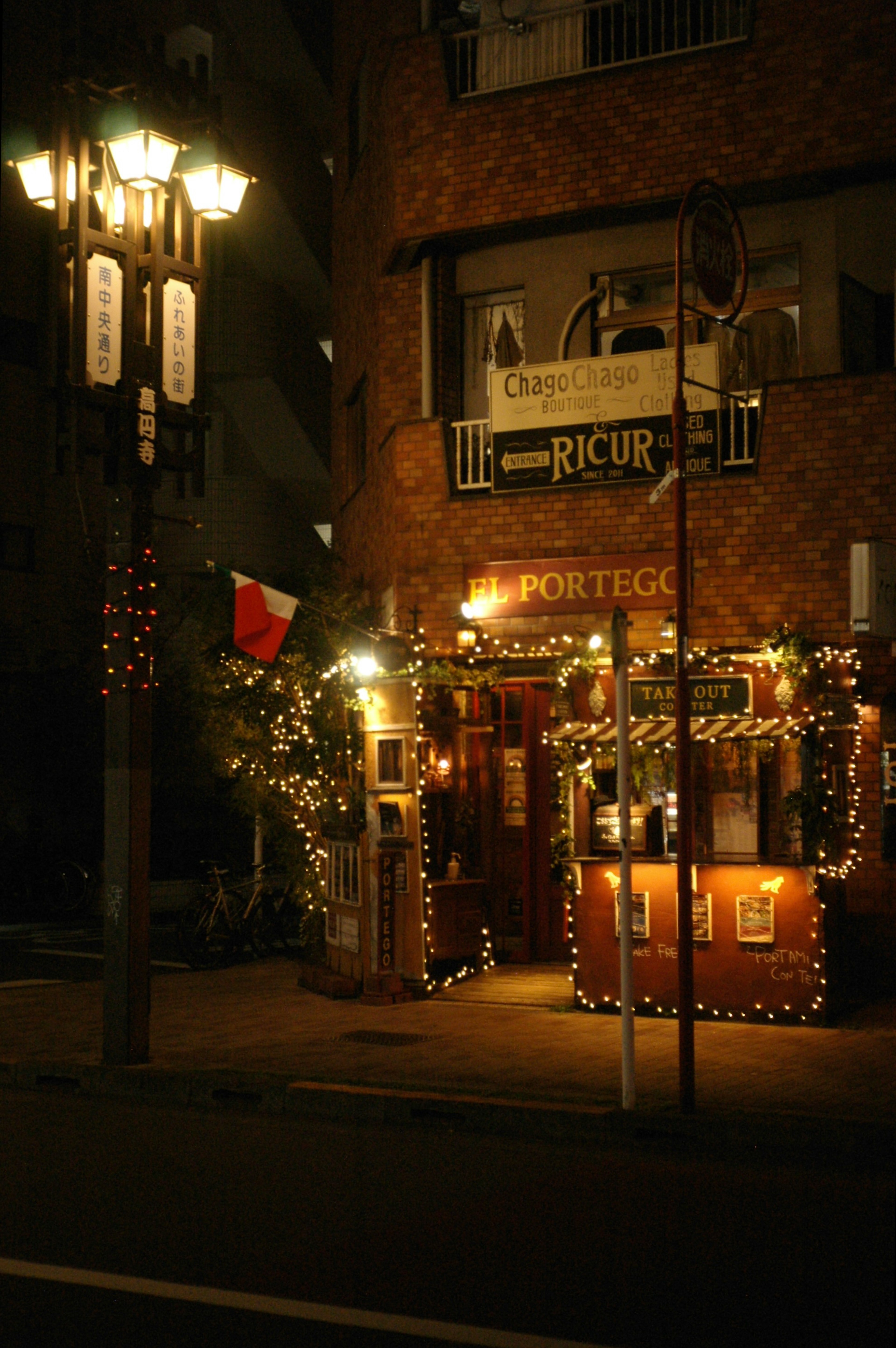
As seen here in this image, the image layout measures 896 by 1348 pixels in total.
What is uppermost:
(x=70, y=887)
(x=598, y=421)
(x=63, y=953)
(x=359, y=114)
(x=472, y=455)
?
(x=359, y=114)

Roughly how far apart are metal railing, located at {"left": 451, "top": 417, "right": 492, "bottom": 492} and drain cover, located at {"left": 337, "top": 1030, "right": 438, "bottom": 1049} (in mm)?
5623

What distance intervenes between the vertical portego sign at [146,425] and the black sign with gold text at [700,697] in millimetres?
4380

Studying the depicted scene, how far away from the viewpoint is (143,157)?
10219 millimetres

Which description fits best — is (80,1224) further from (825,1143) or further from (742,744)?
(742,744)

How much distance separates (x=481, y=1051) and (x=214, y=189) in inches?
268

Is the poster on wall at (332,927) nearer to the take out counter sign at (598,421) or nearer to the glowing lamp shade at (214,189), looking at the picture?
the take out counter sign at (598,421)

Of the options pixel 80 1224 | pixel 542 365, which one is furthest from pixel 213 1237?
pixel 542 365

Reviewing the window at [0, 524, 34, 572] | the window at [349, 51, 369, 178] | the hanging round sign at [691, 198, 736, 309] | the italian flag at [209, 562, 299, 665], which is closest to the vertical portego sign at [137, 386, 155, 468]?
the italian flag at [209, 562, 299, 665]

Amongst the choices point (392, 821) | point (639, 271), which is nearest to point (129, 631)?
point (392, 821)

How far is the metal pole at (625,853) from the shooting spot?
846cm

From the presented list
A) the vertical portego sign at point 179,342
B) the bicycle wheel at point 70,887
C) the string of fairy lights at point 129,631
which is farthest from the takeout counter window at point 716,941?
the bicycle wheel at point 70,887

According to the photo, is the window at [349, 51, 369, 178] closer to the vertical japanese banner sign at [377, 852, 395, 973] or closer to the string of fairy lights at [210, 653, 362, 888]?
the string of fairy lights at [210, 653, 362, 888]

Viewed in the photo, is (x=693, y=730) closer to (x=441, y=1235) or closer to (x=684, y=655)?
(x=684, y=655)

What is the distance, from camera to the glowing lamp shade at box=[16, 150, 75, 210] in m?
10.4
